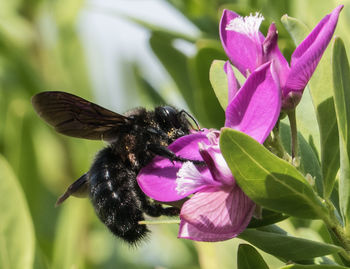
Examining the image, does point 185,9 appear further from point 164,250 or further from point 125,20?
point 164,250

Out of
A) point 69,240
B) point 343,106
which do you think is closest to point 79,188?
point 69,240

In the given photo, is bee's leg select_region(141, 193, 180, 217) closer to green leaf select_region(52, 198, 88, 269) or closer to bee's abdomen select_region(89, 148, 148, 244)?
bee's abdomen select_region(89, 148, 148, 244)

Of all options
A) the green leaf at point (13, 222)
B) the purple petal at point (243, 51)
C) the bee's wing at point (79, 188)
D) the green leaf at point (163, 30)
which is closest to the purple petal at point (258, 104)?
the purple petal at point (243, 51)

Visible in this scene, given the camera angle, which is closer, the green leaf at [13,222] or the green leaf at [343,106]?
the green leaf at [343,106]

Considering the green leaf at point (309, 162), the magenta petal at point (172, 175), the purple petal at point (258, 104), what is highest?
the purple petal at point (258, 104)

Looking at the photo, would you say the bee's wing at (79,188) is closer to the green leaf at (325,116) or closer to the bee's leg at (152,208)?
the bee's leg at (152,208)

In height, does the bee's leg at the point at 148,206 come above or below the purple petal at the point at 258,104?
below
